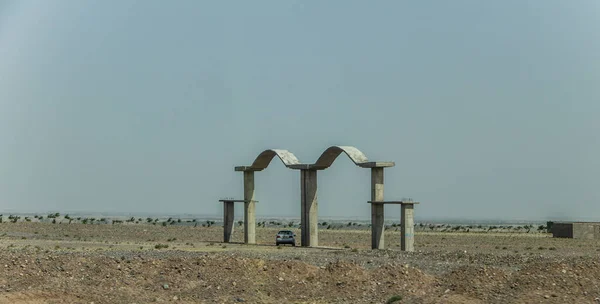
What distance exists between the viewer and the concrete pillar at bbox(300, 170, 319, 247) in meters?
53.4

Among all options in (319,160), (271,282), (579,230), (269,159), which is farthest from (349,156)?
(579,230)

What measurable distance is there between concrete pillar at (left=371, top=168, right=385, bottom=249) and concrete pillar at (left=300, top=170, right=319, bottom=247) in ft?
17.0

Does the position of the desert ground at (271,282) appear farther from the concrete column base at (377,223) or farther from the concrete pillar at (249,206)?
the concrete pillar at (249,206)

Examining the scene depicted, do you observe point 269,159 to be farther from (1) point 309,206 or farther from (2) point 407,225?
(2) point 407,225

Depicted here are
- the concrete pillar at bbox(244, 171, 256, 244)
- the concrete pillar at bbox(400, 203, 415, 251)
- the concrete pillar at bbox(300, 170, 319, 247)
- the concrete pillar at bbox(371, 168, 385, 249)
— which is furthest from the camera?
the concrete pillar at bbox(244, 171, 256, 244)

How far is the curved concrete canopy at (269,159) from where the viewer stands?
5500 centimetres

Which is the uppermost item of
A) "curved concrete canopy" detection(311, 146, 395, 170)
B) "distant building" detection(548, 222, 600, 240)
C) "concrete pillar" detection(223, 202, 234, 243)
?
"curved concrete canopy" detection(311, 146, 395, 170)

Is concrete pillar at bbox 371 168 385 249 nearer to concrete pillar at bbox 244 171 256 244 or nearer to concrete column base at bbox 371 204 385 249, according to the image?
concrete column base at bbox 371 204 385 249

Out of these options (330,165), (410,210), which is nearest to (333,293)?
(410,210)

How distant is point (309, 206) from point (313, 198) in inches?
21.5

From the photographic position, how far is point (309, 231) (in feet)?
177

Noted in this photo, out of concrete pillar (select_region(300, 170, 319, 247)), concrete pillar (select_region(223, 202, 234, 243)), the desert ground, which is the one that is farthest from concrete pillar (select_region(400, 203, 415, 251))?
concrete pillar (select_region(223, 202, 234, 243))

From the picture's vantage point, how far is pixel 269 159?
190ft

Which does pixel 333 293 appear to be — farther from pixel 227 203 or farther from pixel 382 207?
pixel 227 203
